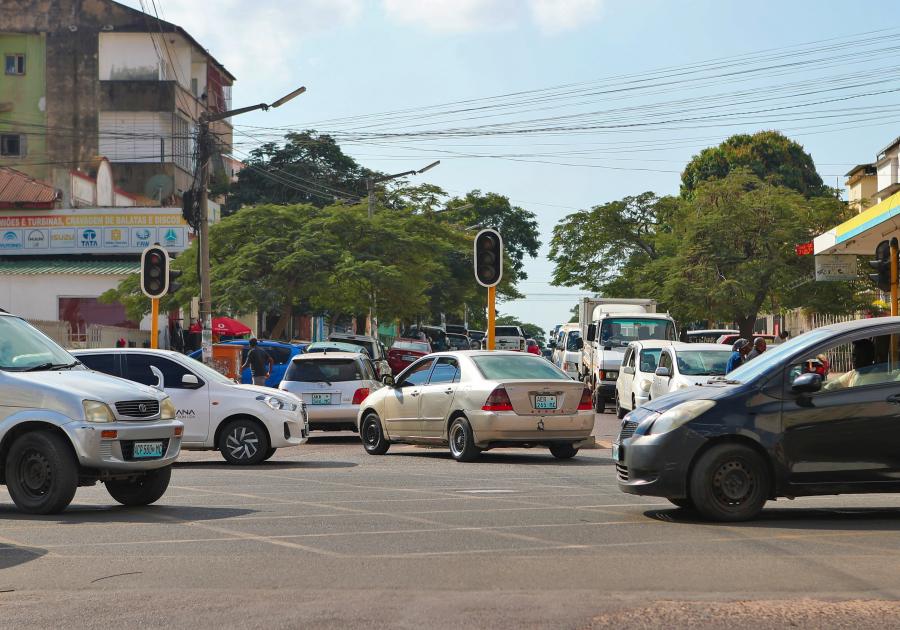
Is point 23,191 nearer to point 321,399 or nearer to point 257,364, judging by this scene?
point 257,364

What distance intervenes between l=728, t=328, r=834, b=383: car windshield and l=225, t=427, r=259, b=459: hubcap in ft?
27.3

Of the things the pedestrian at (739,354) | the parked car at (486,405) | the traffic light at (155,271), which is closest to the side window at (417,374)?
the parked car at (486,405)

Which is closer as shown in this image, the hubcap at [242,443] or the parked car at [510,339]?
the hubcap at [242,443]

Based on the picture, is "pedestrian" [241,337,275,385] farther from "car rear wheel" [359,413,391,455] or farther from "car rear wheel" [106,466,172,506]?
"car rear wheel" [106,466,172,506]

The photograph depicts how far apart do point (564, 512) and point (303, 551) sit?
3031 mm

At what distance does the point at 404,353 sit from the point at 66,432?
36573mm

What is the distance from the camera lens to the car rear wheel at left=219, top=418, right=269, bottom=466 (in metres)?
18.0

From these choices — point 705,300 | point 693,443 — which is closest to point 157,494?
point 693,443

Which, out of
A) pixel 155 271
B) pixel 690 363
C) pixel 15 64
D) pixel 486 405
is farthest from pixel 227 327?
pixel 15 64

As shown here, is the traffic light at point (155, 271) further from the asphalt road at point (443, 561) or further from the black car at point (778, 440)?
the black car at point (778, 440)

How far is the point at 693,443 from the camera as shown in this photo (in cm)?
1066

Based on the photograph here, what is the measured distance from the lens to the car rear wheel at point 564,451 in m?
18.4

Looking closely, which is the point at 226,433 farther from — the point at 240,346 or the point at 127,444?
the point at 240,346

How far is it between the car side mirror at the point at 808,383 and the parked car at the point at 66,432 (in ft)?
18.3
